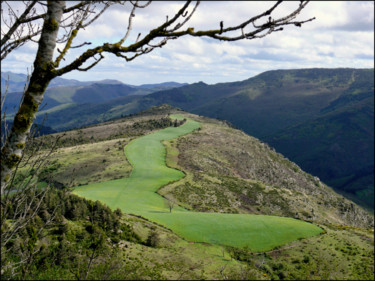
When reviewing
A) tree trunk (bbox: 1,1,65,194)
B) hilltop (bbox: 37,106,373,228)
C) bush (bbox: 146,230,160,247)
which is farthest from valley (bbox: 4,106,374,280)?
tree trunk (bbox: 1,1,65,194)

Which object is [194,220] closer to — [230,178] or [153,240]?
[153,240]

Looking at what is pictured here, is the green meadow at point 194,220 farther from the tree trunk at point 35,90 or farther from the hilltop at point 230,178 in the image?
the tree trunk at point 35,90

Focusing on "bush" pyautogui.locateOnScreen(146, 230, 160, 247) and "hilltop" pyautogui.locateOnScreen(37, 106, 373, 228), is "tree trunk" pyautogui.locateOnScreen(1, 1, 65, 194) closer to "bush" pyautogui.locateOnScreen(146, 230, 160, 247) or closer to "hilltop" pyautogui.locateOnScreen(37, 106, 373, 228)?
"bush" pyautogui.locateOnScreen(146, 230, 160, 247)

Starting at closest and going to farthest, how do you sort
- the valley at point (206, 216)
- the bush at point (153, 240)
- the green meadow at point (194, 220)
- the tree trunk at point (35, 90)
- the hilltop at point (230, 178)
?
the tree trunk at point (35, 90), the valley at point (206, 216), the bush at point (153, 240), the green meadow at point (194, 220), the hilltop at point (230, 178)

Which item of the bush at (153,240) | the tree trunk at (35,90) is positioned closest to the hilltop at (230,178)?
the bush at (153,240)

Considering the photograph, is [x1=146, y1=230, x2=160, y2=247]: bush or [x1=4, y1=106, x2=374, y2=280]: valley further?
[x1=146, y1=230, x2=160, y2=247]: bush
